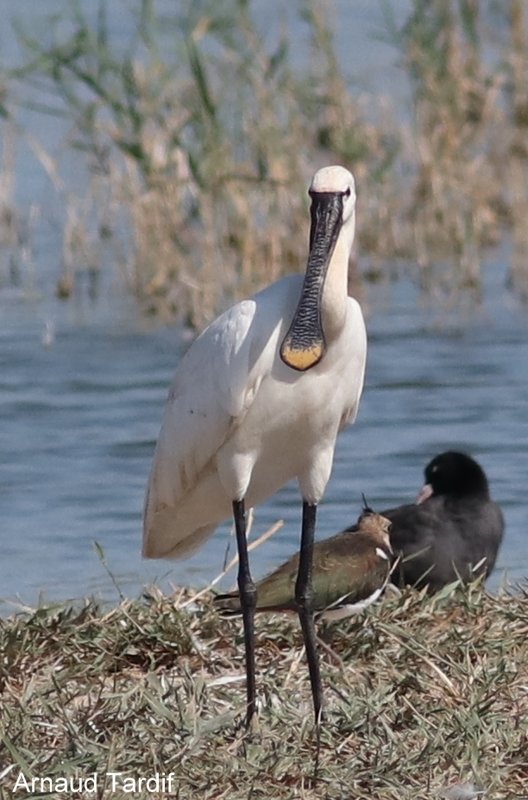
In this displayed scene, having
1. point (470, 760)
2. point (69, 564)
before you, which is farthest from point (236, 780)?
point (69, 564)

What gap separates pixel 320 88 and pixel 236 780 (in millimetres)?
8346

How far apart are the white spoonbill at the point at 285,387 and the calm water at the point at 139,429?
168 centimetres

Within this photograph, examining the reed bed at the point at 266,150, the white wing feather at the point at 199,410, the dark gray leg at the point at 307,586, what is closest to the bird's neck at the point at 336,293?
the white wing feather at the point at 199,410

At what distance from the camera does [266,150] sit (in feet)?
36.2

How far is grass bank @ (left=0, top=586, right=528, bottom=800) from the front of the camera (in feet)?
13.8

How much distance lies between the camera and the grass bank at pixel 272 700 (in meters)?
4.22

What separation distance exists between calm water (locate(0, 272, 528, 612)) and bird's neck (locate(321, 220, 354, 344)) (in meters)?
2.11

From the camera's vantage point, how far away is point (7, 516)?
8195 mm

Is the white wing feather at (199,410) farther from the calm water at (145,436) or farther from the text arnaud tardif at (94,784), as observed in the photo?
the calm water at (145,436)

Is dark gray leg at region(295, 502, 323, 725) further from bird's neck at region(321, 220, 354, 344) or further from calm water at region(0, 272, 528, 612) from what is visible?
calm water at region(0, 272, 528, 612)

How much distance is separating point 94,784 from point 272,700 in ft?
2.72

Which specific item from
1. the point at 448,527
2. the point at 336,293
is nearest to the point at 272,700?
the point at 336,293

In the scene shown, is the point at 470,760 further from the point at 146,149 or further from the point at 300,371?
the point at 146,149

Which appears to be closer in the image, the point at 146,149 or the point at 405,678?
the point at 405,678
